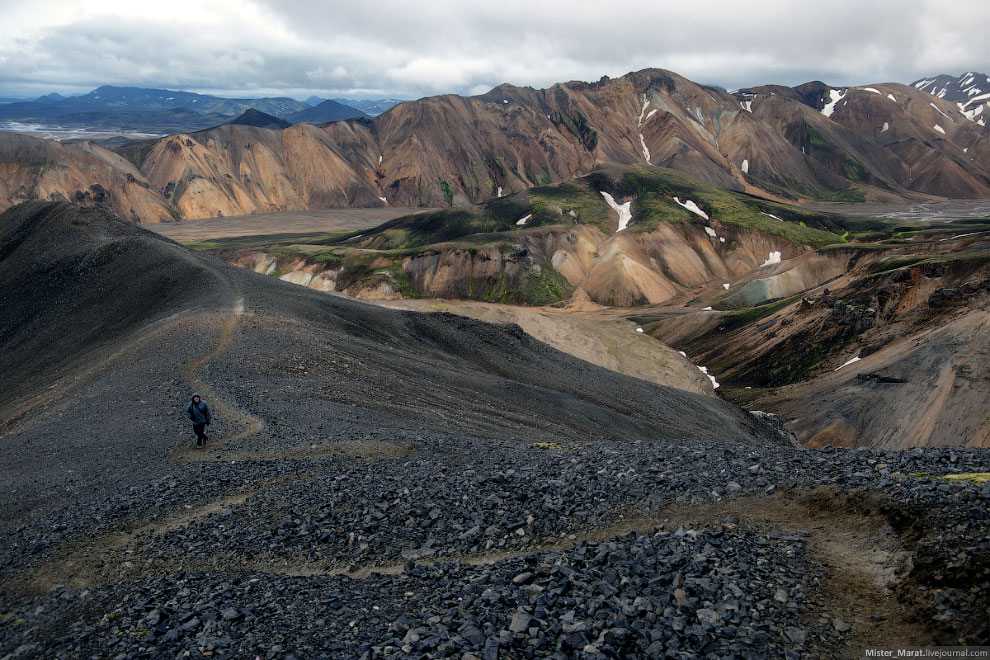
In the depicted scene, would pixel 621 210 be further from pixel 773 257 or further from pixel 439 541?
pixel 439 541

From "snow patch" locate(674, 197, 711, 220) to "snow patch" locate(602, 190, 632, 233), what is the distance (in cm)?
1106

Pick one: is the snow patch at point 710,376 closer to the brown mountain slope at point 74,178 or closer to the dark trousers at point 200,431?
the dark trousers at point 200,431

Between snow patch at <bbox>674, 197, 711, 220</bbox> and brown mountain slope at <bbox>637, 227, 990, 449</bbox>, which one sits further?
snow patch at <bbox>674, 197, 711, 220</bbox>

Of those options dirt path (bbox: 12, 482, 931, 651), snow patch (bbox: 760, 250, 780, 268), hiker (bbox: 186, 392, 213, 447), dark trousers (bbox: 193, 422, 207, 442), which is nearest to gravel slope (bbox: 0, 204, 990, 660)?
dirt path (bbox: 12, 482, 931, 651)

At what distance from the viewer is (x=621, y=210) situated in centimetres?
13100

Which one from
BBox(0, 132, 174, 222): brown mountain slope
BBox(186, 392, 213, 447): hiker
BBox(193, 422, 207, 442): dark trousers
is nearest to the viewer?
BBox(186, 392, 213, 447): hiker

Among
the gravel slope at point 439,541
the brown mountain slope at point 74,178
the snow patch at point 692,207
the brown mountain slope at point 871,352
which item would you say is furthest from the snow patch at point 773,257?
the brown mountain slope at point 74,178

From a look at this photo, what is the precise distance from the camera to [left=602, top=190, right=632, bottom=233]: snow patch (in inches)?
4924

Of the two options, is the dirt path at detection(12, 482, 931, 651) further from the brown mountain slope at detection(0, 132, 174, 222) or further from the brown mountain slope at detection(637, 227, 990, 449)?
the brown mountain slope at detection(0, 132, 174, 222)

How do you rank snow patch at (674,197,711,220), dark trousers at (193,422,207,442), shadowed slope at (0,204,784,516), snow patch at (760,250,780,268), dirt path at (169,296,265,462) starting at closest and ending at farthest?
dirt path at (169,296,265,462), dark trousers at (193,422,207,442), shadowed slope at (0,204,784,516), snow patch at (760,250,780,268), snow patch at (674,197,711,220)

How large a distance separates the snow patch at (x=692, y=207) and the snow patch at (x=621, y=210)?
1106 centimetres

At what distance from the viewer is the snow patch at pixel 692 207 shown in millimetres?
125812

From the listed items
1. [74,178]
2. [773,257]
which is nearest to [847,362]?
[773,257]

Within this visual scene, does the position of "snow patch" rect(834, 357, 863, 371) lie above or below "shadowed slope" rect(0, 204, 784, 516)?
below
